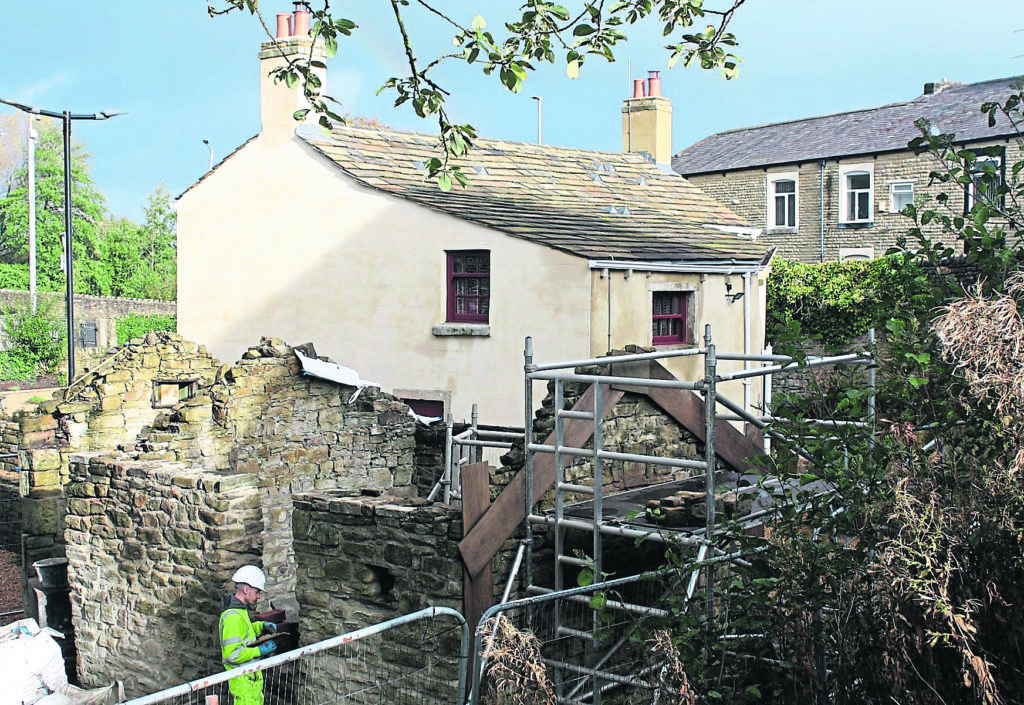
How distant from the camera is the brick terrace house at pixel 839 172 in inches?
1240

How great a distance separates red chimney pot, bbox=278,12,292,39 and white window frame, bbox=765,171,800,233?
1944 cm

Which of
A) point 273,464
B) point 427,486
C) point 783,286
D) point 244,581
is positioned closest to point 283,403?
point 273,464

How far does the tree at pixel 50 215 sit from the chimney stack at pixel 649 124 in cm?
3946

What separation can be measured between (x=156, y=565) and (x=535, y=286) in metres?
8.51

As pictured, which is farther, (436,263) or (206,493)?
(436,263)

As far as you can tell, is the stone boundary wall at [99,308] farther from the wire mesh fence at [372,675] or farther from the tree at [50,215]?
the wire mesh fence at [372,675]

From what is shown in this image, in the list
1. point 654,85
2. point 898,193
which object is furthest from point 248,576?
point 898,193

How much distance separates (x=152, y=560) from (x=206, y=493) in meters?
1.13

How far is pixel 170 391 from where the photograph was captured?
1430cm

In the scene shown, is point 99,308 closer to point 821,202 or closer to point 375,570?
point 821,202

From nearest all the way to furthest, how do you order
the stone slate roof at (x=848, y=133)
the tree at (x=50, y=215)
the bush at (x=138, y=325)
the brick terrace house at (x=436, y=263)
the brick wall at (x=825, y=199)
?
the brick terrace house at (x=436, y=263)
the stone slate roof at (x=848, y=133)
the brick wall at (x=825, y=199)
the bush at (x=138, y=325)
the tree at (x=50, y=215)

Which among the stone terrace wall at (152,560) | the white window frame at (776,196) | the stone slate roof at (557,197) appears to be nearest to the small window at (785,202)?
the white window frame at (776,196)

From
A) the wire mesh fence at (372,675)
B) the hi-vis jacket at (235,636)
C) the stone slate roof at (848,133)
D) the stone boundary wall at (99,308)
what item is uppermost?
the stone slate roof at (848,133)

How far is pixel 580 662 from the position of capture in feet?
25.1
